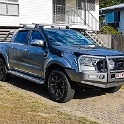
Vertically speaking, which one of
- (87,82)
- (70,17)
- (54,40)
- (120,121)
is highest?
(70,17)

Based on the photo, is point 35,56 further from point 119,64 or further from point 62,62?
point 119,64

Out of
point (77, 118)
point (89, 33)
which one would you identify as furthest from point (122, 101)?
point (89, 33)

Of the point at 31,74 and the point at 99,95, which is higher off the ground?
the point at 31,74

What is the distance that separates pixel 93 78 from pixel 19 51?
293 cm

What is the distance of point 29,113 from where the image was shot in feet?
19.7

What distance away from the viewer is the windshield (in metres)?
7.74

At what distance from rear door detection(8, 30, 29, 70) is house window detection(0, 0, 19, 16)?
7996 millimetres

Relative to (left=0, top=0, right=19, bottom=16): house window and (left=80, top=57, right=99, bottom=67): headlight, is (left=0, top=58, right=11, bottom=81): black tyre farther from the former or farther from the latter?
(left=0, top=0, right=19, bottom=16): house window

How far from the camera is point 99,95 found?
26.1 ft

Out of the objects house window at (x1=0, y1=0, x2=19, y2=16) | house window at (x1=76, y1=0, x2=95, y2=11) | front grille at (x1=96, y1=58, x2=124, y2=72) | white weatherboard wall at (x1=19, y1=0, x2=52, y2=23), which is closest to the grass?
front grille at (x1=96, y1=58, x2=124, y2=72)

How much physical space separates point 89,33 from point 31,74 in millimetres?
12937

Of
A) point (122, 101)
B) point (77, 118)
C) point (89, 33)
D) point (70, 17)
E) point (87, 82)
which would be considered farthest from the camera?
point (70, 17)

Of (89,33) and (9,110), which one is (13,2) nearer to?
(89,33)

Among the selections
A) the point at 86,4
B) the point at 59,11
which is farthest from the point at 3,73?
the point at 86,4
